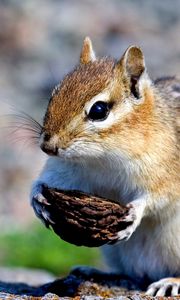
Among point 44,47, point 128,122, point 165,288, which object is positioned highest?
point 44,47

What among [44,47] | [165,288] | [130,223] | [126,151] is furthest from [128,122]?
[44,47]

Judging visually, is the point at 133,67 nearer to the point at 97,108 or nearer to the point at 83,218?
the point at 97,108

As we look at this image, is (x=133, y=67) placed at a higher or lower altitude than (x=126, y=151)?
higher

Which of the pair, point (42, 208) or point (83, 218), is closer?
point (83, 218)

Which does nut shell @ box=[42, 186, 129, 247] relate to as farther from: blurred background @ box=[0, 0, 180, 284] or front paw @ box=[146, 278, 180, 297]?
blurred background @ box=[0, 0, 180, 284]

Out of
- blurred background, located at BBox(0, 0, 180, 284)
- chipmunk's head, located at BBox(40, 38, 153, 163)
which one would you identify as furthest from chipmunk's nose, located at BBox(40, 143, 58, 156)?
blurred background, located at BBox(0, 0, 180, 284)

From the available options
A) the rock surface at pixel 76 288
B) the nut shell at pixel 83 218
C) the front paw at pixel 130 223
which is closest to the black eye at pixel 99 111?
the nut shell at pixel 83 218

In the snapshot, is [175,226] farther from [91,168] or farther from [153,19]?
[153,19]
